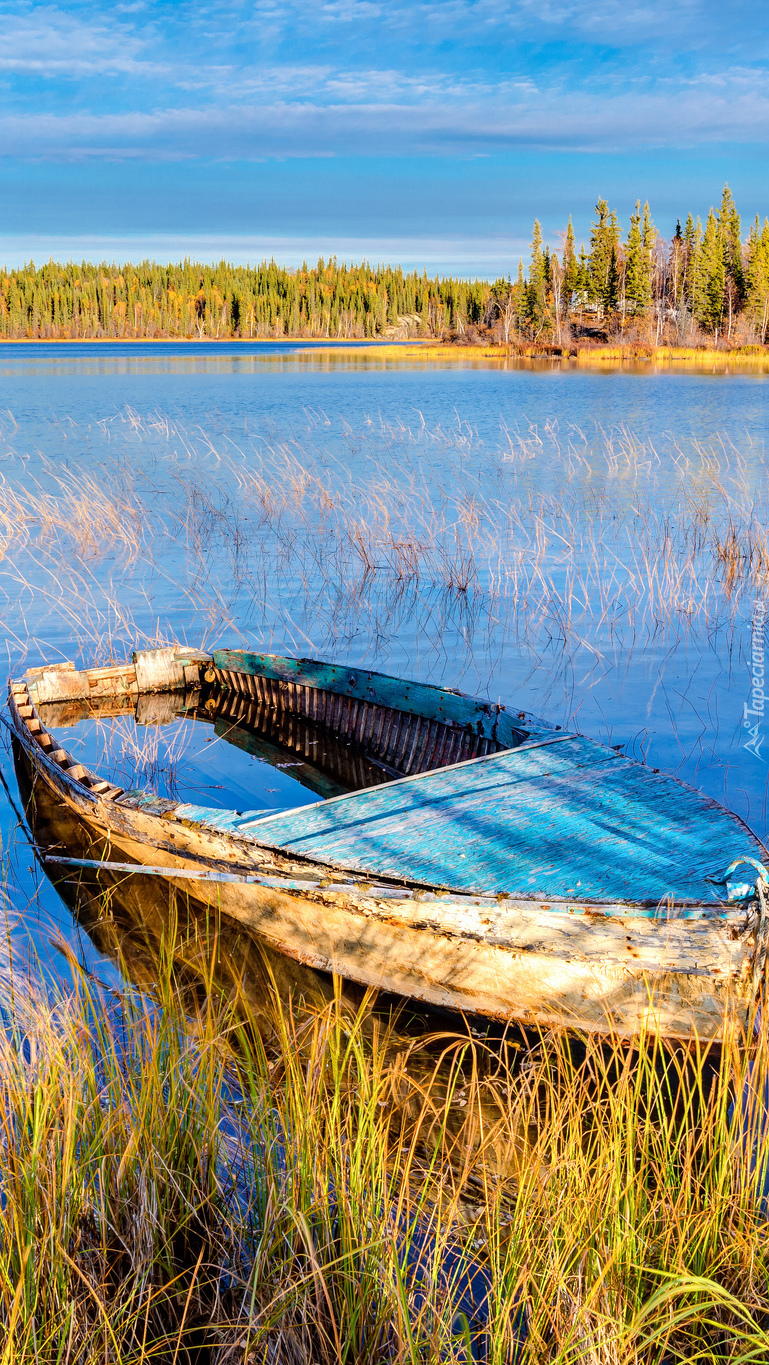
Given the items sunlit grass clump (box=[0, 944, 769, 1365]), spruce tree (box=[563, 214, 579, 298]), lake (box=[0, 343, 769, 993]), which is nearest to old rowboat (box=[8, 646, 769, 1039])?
sunlit grass clump (box=[0, 944, 769, 1365])

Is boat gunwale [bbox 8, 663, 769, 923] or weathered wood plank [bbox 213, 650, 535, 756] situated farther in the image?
weathered wood plank [bbox 213, 650, 535, 756]

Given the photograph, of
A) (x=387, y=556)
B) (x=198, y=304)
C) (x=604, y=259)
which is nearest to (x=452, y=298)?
(x=198, y=304)

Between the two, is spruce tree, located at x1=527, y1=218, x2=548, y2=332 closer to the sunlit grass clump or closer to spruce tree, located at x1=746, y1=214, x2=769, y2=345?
spruce tree, located at x1=746, y1=214, x2=769, y2=345

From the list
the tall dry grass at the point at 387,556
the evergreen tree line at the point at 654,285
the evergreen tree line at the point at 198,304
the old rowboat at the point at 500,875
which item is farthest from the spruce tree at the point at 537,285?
the old rowboat at the point at 500,875

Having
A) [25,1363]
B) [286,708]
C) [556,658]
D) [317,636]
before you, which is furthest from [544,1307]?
[317,636]

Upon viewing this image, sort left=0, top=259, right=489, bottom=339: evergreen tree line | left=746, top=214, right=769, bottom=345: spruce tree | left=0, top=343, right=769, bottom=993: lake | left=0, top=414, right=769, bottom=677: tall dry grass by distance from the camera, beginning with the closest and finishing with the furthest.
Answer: left=0, top=343, right=769, bottom=993: lake
left=0, top=414, right=769, bottom=677: tall dry grass
left=746, top=214, right=769, bottom=345: spruce tree
left=0, top=259, right=489, bottom=339: evergreen tree line

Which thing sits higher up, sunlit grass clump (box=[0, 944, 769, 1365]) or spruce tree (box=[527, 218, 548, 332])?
spruce tree (box=[527, 218, 548, 332])

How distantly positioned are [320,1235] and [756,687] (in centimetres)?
720

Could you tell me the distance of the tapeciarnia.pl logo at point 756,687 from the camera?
748cm

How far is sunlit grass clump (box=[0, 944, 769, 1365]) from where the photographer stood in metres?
2.12

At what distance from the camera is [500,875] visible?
13.1ft

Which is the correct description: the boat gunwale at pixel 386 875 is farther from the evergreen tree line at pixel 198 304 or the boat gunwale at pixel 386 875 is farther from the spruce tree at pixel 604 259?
the evergreen tree line at pixel 198 304

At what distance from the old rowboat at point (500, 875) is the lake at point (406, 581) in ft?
2.92

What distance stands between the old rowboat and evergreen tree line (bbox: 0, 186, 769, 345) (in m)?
63.7
